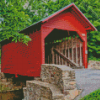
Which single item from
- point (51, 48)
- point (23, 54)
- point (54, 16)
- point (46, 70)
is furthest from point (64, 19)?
point (51, 48)

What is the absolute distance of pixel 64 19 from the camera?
10578 millimetres

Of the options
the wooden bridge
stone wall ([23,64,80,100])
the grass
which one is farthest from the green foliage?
the wooden bridge

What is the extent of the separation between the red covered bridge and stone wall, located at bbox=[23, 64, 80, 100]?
5.29ft

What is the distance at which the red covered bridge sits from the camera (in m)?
9.43

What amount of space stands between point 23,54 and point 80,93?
258 inches

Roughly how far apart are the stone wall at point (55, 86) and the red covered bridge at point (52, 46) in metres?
1.61

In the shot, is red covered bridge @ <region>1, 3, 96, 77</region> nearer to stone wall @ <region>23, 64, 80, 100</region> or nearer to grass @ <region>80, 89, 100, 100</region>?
stone wall @ <region>23, 64, 80, 100</region>

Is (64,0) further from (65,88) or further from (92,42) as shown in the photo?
(65,88)

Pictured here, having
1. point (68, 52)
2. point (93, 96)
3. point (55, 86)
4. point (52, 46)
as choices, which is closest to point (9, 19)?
point (55, 86)

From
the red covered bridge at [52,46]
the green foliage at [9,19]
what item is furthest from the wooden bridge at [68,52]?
the green foliage at [9,19]

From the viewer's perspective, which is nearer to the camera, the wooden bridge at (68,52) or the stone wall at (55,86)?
the stone wall at (55,86)

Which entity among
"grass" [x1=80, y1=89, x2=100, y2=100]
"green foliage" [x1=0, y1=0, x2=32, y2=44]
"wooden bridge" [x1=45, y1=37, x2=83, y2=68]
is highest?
"green foliage" [x1=0, y1=0, x2=32, y2=44]

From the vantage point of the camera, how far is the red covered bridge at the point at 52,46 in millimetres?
9430

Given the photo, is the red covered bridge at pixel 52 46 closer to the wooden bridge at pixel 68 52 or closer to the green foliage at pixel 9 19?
the wooden bridge at pixel 68 52
